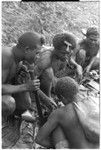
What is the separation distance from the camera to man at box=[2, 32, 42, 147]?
3.87 m

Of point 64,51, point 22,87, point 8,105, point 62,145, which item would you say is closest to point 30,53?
point 22,87

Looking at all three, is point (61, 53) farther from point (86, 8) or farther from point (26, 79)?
point (86, 8)

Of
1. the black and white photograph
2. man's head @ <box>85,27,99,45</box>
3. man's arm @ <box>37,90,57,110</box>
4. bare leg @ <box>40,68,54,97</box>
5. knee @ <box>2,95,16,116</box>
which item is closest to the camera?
the black and white photograph

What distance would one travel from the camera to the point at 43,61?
4469 mm

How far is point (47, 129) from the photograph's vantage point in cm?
358

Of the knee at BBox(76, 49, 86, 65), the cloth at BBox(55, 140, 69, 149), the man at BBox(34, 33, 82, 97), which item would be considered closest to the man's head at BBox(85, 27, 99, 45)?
the knee at BBox(76, 49, 86, 65)

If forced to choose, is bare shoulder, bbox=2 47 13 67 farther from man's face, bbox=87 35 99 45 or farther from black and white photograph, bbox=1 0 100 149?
man's face, bbox=87 35 99 45

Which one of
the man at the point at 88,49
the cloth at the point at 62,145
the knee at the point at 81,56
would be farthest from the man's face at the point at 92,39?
the cloth at the point at 62,145

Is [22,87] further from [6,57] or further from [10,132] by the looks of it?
[10,132]

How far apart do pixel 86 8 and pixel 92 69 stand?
9.56 ft

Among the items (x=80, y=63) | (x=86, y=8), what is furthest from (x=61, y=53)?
(x=86, y=8)

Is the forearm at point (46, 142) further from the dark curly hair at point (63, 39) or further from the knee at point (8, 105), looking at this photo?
the dark curly hair at point (63, 39)

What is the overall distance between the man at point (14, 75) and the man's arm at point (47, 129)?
48 cm

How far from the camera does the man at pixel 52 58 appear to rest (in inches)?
173
